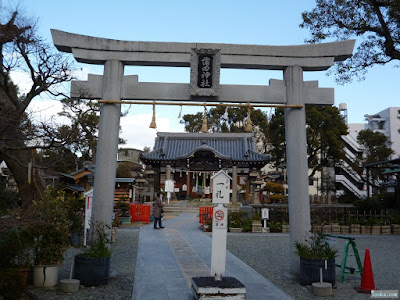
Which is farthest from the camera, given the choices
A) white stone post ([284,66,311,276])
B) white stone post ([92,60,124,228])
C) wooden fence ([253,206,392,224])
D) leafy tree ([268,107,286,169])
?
leafy tree ([268,107,286,169])

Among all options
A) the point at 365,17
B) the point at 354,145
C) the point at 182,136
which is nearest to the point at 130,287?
the point at 365,17

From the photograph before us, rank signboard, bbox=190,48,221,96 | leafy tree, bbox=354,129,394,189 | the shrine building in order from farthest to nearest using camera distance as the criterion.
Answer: leafy tree, bbox=354,129,394,189
the shrine building
signboard, bbox=190,48,221,96

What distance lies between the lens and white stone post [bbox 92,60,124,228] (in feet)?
22.7

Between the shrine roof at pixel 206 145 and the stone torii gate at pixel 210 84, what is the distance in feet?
73.9

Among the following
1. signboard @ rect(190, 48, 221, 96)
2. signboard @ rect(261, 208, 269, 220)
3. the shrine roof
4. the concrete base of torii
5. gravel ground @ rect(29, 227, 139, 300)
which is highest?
the shrine roof

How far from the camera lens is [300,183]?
282 inches

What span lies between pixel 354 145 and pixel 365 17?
36263mm

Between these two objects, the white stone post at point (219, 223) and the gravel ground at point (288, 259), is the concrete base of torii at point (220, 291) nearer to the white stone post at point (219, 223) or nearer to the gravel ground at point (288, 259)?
the white stone post at point (219, 223)

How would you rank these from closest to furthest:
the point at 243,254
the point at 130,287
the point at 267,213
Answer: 1. the point at 130,287
2. the point at 243,254
3. the point at 267,213

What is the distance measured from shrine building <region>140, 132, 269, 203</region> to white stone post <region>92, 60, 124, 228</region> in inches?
869

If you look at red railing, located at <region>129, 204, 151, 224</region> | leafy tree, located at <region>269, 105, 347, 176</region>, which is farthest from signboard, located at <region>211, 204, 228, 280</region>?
leafy tree, located at <region>269, 105, 347, 176</region>

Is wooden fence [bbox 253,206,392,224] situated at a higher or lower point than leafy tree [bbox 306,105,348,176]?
lower

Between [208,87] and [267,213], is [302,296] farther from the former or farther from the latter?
[267,213]

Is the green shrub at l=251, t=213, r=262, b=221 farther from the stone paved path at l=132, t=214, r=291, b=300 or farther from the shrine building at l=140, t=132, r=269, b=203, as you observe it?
the shrine building at l=140, t=132, r=269, b=203
